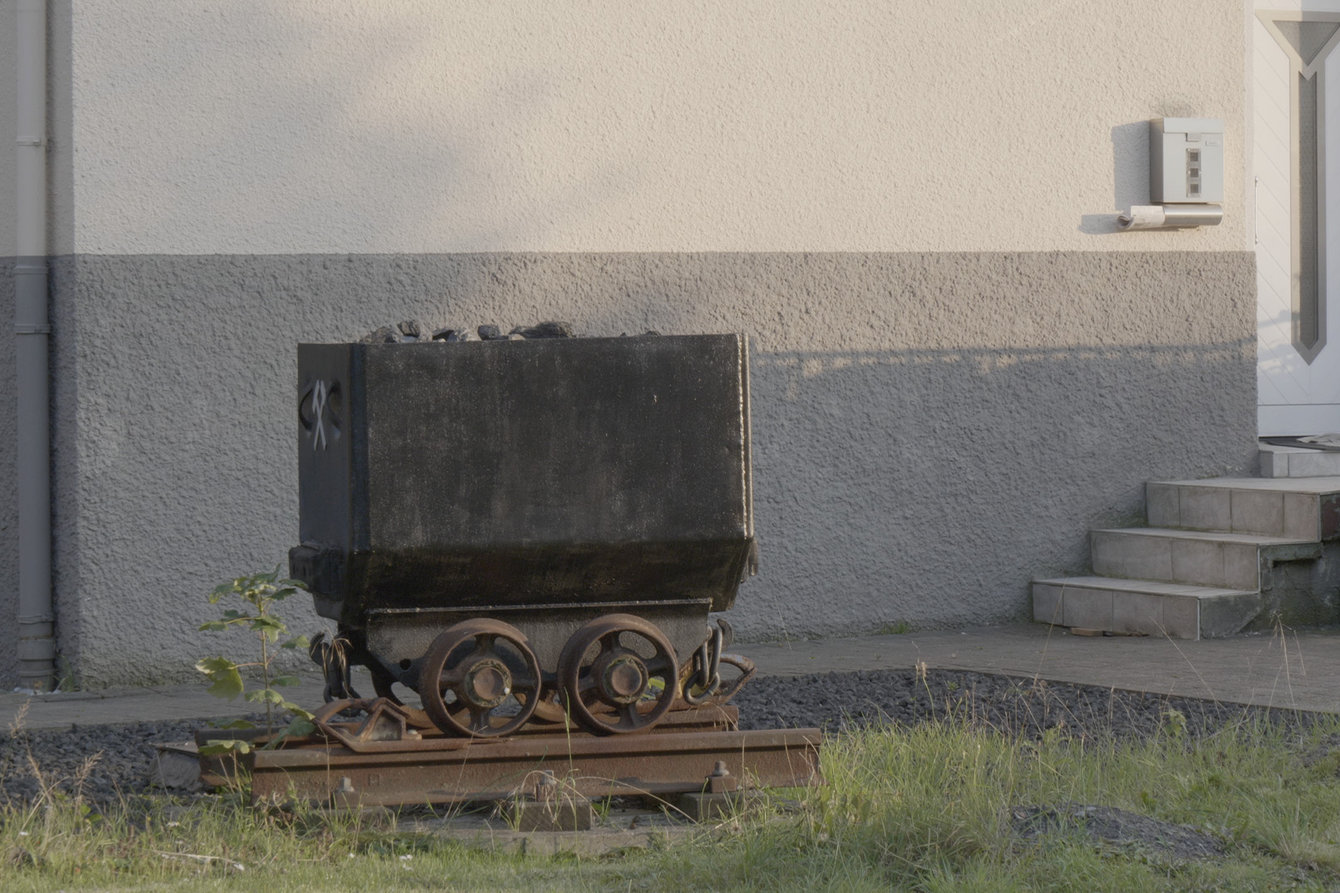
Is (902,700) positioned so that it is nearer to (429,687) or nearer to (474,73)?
(429,687)

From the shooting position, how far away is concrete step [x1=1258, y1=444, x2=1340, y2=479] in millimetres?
9062

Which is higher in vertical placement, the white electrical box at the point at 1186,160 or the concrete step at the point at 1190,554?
the white electrical box at the point at 1186,160

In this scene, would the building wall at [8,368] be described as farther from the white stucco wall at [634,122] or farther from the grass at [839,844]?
the grass at [839,844]

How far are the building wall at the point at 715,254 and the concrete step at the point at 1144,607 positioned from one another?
0.72ft

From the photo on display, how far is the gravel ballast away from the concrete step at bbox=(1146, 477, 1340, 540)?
2378 millimetres

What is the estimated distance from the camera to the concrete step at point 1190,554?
8070 mm

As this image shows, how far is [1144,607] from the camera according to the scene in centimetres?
811

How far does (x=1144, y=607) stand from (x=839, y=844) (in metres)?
4.53

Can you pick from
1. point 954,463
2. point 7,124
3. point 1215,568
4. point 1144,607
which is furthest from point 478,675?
point 1215,568

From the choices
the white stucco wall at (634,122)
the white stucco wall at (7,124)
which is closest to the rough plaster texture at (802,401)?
the white stucco wall at (634,122)

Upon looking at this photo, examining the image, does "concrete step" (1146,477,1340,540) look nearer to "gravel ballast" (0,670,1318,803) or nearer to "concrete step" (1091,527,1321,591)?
"concrete step" (1091,527,1321,591)

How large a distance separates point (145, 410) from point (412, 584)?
292cm

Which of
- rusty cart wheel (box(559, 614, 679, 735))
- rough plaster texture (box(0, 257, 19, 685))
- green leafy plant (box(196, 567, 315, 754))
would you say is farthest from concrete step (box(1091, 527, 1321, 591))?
rough plaster texture (box(0, 257, 19, 685))

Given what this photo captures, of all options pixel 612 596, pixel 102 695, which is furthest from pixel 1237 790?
pixel 102 695
